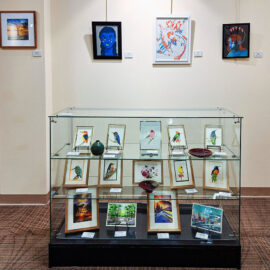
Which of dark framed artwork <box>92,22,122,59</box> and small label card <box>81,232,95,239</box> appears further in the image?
dark framed artwork <box>92,22,122,59</box>

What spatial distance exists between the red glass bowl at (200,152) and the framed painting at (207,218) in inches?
20.2

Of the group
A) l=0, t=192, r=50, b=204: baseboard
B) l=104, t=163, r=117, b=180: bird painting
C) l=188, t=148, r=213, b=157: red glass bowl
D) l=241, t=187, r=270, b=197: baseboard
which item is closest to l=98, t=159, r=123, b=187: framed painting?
l=104, t=163, r=117, b=180: bird painting

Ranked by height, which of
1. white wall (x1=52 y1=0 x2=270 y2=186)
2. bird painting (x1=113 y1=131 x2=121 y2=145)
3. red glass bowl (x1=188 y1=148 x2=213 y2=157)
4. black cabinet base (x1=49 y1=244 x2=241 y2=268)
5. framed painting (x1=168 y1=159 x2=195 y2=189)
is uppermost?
white wall (x1=52 y1=0 x2=270 y2=186)

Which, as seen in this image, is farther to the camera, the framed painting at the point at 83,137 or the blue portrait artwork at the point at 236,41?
the blue portrait artwork at the point at 236,41

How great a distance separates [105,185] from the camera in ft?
Result: 9.95

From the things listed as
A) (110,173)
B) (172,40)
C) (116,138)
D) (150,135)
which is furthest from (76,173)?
(172,40)

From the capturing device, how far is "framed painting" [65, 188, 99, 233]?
3035 millimetres

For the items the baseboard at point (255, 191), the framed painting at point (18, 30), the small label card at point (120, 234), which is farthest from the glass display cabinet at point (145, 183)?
the baseboard at point (255, 191)

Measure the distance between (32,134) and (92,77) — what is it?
1.05 metres

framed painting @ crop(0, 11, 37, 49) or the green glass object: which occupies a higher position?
framed painting @ crop(0, 11, 37, 49)

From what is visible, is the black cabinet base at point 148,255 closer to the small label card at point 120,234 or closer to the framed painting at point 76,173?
the small label card at point 120,234

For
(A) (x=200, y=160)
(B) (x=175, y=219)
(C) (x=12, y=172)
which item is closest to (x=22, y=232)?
(C) (x=12, y=172)

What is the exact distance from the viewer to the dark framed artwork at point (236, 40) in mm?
4422

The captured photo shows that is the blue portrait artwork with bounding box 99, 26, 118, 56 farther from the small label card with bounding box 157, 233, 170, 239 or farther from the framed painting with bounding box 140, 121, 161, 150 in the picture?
the small label card with bounding box 157, 233, 170, 239
